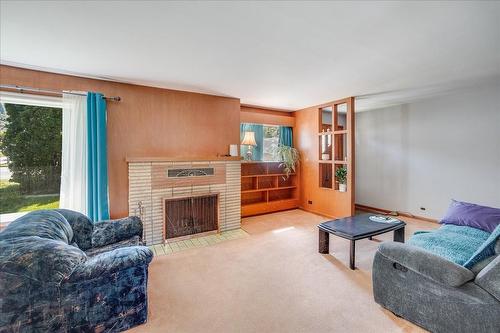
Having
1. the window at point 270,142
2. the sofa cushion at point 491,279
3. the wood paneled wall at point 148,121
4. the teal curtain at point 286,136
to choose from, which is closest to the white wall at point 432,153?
the teal curtain at point 286,136

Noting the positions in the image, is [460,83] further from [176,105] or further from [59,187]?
[59,187]

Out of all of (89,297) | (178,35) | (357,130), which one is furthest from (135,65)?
(357,130)

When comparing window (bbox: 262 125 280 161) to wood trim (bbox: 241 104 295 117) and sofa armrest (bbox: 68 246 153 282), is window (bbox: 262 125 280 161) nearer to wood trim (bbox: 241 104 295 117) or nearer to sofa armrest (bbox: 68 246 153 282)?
wood trim (bbox: 241 104 295 117)

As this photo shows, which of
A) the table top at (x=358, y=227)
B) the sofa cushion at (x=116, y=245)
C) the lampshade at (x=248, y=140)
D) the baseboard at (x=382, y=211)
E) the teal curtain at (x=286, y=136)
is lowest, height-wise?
the baseboard at (x=382, y=211)

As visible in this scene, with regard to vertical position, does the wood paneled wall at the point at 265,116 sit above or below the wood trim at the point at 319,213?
above

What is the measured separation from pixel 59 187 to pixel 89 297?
233 centimetres

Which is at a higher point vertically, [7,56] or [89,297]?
[7,56]

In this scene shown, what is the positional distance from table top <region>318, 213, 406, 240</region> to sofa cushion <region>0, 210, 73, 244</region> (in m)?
2.86

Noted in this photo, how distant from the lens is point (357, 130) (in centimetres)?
593

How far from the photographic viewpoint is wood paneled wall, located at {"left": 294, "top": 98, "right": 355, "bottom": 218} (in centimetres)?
455

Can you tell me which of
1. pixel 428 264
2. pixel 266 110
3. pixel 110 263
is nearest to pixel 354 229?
pixel 428 264

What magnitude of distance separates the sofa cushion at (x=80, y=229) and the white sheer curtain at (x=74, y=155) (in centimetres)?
75

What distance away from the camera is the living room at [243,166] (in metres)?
1.67

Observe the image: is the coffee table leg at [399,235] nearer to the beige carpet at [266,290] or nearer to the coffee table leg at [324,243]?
the beige carpet at [266,290]
